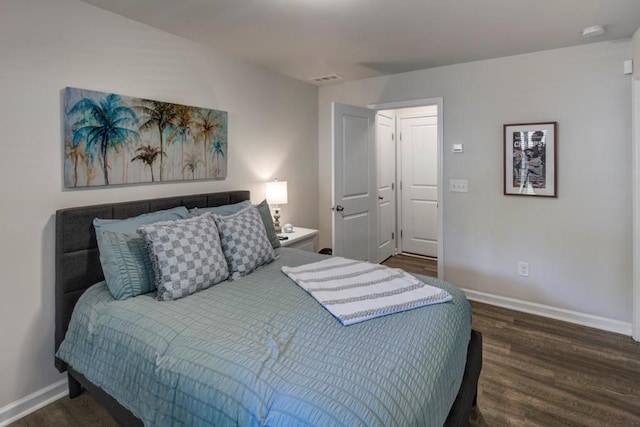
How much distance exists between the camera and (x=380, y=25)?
8.46 feet

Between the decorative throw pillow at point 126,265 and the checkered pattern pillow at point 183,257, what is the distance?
0.28ft

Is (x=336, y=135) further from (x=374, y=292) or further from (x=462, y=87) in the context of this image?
(x=374, y=292)

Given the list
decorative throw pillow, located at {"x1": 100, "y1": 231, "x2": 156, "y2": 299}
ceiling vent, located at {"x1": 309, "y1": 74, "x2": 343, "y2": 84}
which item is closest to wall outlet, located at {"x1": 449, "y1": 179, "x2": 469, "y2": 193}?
ceiling vent, located at {"x1": 309, "y1": 74, "x2": 343, "y2": 84}

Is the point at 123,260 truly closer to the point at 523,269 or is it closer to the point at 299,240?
the point at 299,240

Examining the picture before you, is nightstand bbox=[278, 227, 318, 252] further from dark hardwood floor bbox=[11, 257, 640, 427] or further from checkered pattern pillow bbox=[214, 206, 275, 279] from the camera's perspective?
dark hardwood floor bbox=[11, 257, 640, 427]

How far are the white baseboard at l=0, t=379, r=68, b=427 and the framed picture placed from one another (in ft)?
12.6

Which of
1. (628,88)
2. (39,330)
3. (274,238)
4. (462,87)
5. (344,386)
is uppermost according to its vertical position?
(462,87)

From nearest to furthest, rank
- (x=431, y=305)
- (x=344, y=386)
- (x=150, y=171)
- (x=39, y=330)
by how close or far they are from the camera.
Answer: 1. (x=344, y=386)
2. (x=431, y=305)
3. (x=39, y=330)
4. (x=150, y=171)

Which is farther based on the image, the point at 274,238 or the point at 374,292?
the point at 274,238

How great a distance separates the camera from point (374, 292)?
193 cm

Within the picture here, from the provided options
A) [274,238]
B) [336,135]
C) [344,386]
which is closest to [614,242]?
[336,135]

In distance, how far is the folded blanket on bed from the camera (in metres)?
1.72

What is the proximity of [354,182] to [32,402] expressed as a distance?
124 inches

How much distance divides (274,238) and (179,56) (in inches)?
63.9
